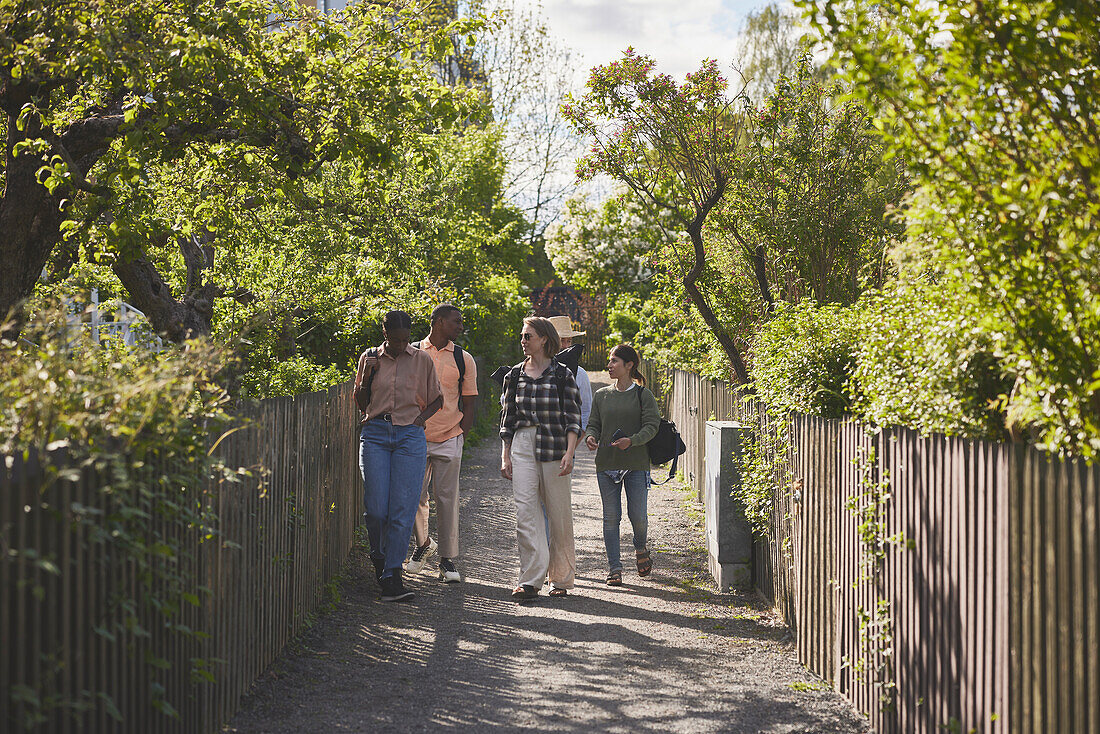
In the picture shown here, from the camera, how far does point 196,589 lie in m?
4.30

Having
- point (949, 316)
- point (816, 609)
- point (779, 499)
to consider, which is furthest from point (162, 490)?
point (779, 499)

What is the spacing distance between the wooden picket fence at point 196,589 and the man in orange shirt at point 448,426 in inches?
36.7

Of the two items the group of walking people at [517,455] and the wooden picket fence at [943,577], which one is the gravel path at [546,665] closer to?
the group of walking people at [517,455]

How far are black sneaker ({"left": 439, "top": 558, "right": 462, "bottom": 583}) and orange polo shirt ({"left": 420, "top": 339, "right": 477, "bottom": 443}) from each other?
37.6 inches

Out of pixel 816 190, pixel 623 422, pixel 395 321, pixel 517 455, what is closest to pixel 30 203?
pixel 395 321

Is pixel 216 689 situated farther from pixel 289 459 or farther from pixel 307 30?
pixel 307 30

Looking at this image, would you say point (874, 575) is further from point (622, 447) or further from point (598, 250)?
point (598, 250)

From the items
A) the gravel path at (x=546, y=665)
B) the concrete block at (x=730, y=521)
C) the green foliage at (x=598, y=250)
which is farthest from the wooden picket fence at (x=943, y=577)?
the green foliage at (x=598, y=250)

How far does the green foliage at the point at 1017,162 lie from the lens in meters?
3.48

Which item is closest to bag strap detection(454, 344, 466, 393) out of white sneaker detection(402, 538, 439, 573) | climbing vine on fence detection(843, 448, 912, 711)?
white sneaker detection(402, 538, 439, 573)

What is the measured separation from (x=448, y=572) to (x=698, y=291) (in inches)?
194

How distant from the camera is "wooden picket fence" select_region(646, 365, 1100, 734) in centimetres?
304

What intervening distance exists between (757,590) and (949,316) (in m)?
3.75

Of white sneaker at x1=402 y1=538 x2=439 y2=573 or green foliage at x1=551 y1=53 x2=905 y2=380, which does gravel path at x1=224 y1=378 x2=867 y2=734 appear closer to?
white sneaker at x1=402 y1=538 x2=439 y2=573
